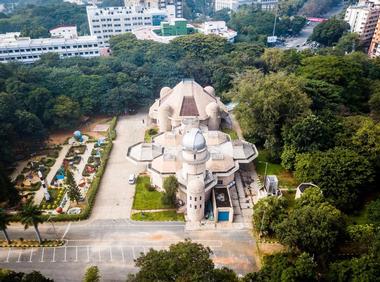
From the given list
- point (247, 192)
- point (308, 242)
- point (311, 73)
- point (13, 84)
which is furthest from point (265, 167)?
point (13, 84)

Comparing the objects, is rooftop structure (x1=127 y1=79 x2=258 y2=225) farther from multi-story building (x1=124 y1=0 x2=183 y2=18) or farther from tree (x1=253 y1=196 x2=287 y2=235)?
multi-story building (x1=124 y1=0 x2=183 y2=18)

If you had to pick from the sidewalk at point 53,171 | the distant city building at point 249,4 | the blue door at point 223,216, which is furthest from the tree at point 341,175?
the distant city building at point 249,4

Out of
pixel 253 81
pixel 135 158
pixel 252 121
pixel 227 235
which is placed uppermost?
pixel 253 81

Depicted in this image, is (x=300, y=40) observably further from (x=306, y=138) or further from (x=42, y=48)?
(x=42, y=48)

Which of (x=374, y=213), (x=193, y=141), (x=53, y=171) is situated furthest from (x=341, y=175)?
(x=53, y=171)

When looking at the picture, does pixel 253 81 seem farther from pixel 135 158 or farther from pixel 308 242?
pixel 308 242

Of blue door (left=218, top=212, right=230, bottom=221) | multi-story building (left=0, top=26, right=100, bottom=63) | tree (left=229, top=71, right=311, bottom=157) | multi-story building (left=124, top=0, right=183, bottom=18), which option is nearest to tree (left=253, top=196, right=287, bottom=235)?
blue door (left=218, top=212, right=230, bottom=221)

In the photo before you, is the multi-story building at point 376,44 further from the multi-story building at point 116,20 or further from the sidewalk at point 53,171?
the sidewalk at point 53,171
